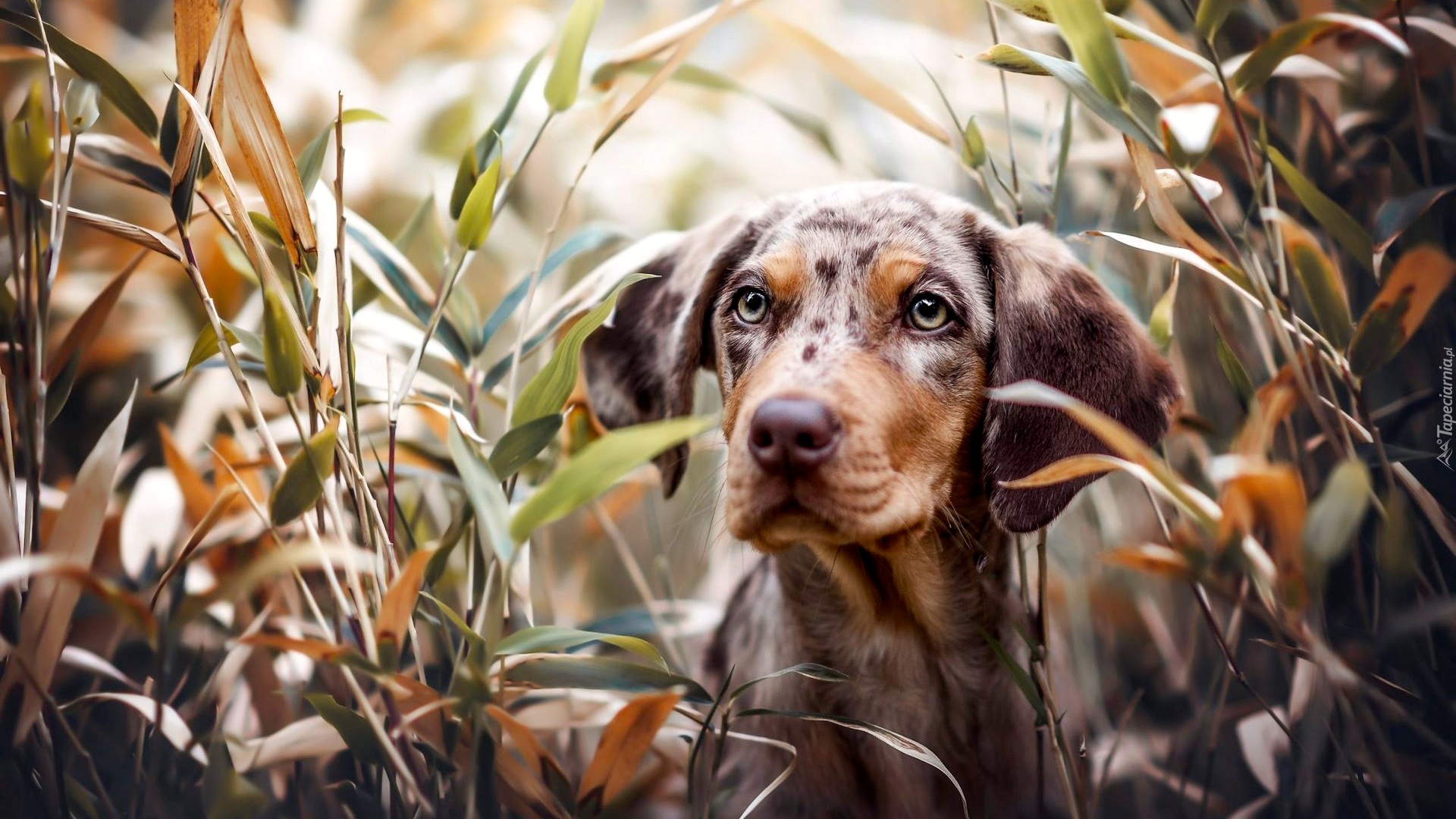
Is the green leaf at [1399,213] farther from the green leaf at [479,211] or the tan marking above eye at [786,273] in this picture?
the green leaf at [479,211]

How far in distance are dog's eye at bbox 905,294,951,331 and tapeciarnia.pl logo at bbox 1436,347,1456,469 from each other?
0.79 m

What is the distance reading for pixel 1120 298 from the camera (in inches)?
74.7

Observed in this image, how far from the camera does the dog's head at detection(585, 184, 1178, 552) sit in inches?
53.3

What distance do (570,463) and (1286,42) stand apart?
42.4 inches

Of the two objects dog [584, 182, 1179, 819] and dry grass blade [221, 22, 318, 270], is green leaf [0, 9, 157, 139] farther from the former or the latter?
dog [584, 182, 1179, 819]

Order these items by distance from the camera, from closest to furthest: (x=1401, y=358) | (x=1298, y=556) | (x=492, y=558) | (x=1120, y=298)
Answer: (x=1298, y=556) → (x=492, y=558) → (x=1401, y=358) → (x=1120, y=298)

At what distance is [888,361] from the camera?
1.50 meters

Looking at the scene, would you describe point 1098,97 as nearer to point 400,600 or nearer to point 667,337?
point 667,337

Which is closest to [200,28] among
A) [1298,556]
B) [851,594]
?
[851,594]

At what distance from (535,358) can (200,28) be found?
1279mm

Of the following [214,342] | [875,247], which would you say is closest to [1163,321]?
[875,247]

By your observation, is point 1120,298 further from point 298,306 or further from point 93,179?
point 93,179

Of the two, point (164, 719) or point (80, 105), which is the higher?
point (80, 105)

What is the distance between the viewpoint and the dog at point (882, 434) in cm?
139
